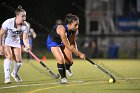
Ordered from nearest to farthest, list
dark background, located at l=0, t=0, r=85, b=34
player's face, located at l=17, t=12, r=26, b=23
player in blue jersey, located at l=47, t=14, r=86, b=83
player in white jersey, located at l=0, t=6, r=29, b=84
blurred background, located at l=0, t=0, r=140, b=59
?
player in blue jersey, located at l=47, t=14, r=86, b=83, player's face, located at l=17, t=12, r=26, b=23, player in white jersey, located at l=0, t=6, r=29, b=84, blurred background, located at l=0, t=0, r=140, b=59, dark background, located at l=0, t=0, r=85, b=34

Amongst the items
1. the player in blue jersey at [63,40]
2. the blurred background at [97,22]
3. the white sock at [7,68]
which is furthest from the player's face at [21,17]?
the blurred background at [97,22]

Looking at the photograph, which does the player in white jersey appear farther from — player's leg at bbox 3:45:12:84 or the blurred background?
the blurred background

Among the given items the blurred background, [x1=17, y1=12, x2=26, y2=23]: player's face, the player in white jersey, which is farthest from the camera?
the blurred background

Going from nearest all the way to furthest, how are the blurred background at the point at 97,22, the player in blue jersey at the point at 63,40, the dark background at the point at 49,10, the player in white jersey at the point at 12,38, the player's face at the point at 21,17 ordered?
1. the player in blue jersey at the point at 63,40
2. the player's face at the point at 21,17
3. the player in white jersey at the point at 12,38
4. the blurred background at the point at 97,22
5. the dark background at the point at 49,10

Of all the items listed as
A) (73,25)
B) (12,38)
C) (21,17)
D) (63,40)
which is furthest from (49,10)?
(63,40)

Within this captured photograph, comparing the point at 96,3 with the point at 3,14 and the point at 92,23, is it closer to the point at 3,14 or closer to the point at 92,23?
the point at 92,23

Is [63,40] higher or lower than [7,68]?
higher

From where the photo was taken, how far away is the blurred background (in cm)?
2891

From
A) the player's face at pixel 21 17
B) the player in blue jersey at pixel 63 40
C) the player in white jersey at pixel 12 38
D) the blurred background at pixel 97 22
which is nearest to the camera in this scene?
the player in blue jersey at pixel 63 40

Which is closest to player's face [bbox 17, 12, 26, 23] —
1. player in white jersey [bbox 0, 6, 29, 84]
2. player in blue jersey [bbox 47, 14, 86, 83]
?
player in white jersey [bbox 0, 6, 29, 84]

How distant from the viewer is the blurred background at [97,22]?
2891cm

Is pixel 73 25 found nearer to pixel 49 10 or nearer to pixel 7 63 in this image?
pixel 7 63

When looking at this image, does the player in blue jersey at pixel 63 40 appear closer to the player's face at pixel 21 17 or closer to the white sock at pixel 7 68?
the player's face at pixel 21 17

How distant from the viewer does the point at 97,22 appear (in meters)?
35.8
